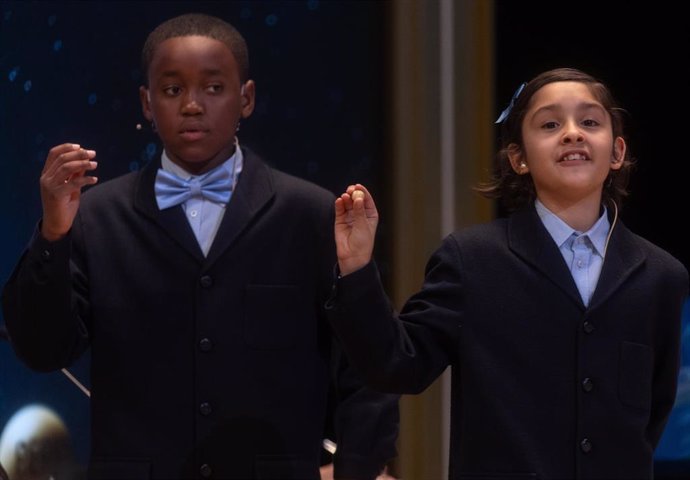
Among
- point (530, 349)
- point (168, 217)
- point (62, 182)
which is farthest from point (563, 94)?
point (62, 182)

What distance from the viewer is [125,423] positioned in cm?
202

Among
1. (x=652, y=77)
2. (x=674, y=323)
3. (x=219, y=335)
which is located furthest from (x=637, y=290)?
(x=652, y=77)

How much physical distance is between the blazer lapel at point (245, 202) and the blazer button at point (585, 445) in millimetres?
624

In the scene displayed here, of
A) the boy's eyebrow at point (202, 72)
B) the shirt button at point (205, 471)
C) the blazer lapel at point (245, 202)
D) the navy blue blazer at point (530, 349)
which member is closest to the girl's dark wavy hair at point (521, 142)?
the navy blue blazer at point (530, 349)

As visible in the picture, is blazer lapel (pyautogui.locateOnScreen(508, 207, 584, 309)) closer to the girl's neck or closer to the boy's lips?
the girl's neck

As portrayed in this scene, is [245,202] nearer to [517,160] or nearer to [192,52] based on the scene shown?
[192,52]

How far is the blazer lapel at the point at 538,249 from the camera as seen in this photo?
2.00m

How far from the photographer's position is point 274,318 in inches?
81.1

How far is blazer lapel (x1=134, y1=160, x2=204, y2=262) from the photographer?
2.06m

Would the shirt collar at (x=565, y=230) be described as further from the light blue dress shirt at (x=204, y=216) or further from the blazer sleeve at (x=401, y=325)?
the light blue dress shirt at (x=204, y=216)

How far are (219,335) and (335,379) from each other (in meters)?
0.22

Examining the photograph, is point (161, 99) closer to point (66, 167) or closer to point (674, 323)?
point (66, 167)

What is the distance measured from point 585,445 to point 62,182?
860 mm

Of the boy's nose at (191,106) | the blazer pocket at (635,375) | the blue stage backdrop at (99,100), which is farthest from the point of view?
the blue stage backdrop at (99,100)
